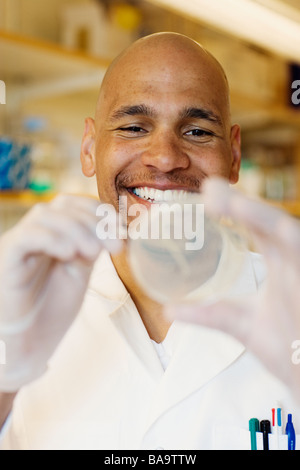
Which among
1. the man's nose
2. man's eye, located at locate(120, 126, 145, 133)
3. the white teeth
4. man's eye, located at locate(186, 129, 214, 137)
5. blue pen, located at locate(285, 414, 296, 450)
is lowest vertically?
blue pen, located at locate(285, 414, 296, 450)

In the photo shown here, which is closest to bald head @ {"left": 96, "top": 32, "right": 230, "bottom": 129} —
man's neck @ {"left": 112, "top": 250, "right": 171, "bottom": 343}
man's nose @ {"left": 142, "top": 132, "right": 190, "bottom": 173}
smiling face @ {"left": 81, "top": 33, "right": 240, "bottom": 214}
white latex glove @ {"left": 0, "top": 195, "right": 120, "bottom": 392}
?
smiling face @ {"left": 81, "top": 33, "right": 240, "bottom": 214}

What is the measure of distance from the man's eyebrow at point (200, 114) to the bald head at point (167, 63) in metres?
0.04

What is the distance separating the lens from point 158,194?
1.24 metres

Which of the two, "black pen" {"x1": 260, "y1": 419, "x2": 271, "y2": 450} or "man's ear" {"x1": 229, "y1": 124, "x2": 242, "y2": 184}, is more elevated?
"man's ear" {"x1": 229, "y1": 124, "x2": 242, "y2": 184}

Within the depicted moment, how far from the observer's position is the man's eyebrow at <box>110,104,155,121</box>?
1199mm

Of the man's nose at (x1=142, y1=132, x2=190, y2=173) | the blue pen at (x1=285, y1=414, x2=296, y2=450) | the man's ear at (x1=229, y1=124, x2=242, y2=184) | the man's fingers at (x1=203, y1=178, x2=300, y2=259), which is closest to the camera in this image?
the man's fingers at (x1=203, y1=178, x2=300, y2=259)

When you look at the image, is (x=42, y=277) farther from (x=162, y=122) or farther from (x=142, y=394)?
(x=162, y=122)

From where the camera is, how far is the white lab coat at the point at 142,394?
1062 mm

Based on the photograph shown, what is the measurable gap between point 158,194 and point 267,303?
570 millimetres

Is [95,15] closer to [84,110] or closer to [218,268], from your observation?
[84,110]

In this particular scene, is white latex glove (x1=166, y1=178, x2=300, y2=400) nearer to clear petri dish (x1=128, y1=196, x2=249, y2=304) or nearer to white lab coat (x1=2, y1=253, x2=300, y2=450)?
clear petri dish (x1=128, y1=196, x2=249, y2=304)

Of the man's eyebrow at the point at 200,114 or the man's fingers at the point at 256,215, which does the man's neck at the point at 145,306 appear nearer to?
the man's eyebrow at the point at 200,114

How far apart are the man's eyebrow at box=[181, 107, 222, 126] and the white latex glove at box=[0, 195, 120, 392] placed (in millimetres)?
500

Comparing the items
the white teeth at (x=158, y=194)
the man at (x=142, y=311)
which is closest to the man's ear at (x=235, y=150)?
the man at (x=142, y=311)
